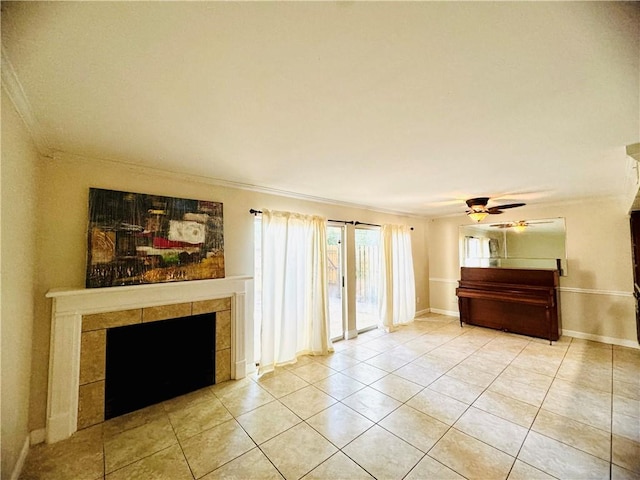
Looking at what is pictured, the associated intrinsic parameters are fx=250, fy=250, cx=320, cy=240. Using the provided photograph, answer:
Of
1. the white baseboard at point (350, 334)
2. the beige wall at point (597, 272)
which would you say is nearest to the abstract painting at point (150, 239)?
the white baseboard at point (350, 334)

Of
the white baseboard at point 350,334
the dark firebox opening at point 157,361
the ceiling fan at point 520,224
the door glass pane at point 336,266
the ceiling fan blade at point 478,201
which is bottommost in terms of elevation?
the white baseboard at point 350,334

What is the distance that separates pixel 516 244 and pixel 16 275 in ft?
21.9

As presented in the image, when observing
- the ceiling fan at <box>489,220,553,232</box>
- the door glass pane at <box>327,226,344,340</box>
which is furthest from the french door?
the ceiling fan at <box>489,220,553,232</box>

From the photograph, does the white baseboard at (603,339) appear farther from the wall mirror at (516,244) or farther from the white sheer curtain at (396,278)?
the white sheer curtain at (396,278)

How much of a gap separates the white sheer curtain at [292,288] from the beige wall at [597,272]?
4.28 m

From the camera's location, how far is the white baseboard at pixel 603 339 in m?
3.84

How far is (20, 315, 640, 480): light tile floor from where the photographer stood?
1764 millimetres

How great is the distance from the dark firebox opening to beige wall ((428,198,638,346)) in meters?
5.83

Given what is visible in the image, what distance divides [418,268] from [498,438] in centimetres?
421

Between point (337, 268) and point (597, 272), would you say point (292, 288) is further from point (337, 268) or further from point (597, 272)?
point (597, 272)

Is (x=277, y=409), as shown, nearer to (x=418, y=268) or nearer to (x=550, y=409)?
(x=550, y=409)

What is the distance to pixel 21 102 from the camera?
1.46m

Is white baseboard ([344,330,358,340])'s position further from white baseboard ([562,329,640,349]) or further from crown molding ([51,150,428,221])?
white baseboard ([562,329,640,349])

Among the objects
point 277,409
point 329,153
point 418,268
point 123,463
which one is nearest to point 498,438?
point 277,409
